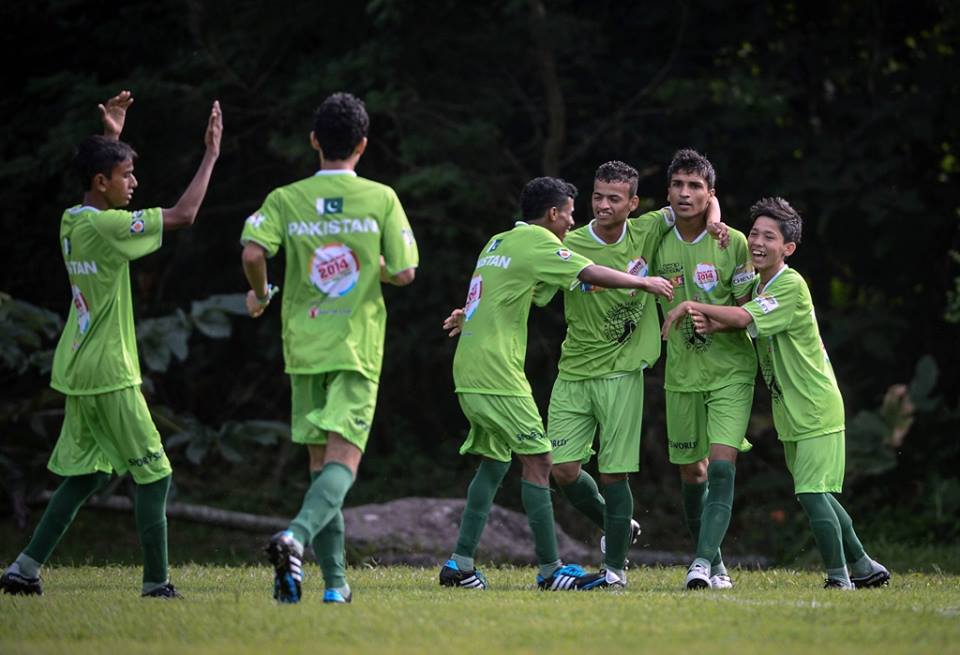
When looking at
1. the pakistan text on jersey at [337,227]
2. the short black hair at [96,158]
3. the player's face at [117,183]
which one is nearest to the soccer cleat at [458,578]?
the pakistan text on jersey at [337,227]

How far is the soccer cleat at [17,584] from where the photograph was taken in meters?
7.58

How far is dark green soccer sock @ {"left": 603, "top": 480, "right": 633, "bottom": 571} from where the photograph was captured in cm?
848

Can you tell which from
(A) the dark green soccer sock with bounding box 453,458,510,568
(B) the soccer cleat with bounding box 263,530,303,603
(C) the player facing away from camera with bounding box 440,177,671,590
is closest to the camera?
(B) the soccer cleat with bounding box 263,530,303,603

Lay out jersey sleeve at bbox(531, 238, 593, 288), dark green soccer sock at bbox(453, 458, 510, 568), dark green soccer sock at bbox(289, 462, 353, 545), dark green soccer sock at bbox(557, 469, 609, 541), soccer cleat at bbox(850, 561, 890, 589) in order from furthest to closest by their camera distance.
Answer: dark green soccer sock at bbox(557, 469, 609, 541), soccer cleat at bbox(850, 561, 890, 589), dark green soccer sock at bbox(453, 458, 510, 568), jersey sleeve at bbox(531, 238, 593, 288), dark green soccer sock at bbox(289, 462, 353, 545)

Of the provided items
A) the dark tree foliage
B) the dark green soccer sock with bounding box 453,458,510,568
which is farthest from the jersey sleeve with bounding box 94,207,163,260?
the dark tree foliage

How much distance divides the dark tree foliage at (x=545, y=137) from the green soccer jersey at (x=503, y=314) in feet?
23.4

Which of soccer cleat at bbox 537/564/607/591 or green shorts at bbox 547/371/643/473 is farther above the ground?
green shorts at bbox 547/371/643/473

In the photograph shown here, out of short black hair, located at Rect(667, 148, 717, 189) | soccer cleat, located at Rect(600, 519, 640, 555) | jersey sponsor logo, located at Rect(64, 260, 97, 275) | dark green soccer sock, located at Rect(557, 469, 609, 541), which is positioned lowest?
soccer cleat, located at Rect(600, 519, 640, 555)

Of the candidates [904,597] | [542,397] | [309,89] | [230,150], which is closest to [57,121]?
[230,150]

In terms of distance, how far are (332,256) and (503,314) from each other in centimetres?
147

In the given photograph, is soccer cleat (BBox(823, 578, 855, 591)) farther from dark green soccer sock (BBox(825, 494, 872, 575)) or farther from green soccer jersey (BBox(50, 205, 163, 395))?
green soccer jersey (BBox(50, 205, 163, 395))

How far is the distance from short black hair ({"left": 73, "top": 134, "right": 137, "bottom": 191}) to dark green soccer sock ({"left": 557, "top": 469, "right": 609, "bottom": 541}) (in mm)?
3153

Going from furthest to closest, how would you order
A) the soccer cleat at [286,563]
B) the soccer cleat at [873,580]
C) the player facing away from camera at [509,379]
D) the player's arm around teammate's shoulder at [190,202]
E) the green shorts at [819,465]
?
the soccer cleat at [873,580] < the green shorts at [819,465] < the player facing away from camera at [509,379] < the player's arm around teammate's shoulder at [190,202] < the soccer cleat at [286,563]

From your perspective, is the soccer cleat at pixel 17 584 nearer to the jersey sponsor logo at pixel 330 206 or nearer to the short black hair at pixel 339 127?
the jersey sponsor logo at pixel 330 206
